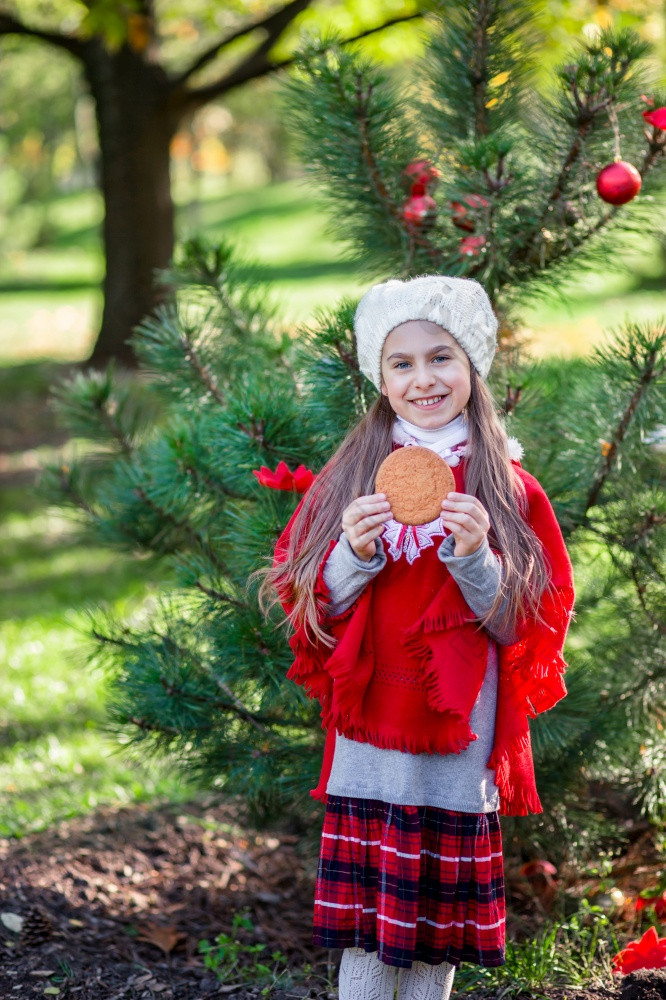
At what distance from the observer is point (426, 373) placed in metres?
2.04

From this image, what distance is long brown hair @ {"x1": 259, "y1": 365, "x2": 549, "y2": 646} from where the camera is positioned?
2025mm

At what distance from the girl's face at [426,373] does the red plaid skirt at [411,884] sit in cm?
82

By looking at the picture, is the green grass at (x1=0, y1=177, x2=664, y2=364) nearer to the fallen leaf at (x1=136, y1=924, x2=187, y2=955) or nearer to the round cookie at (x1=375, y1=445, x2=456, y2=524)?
Answer: the round cookie at (x1=375, y1=445, x2=456, y2=524)

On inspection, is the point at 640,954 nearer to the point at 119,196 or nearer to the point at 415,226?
the point at 415,226

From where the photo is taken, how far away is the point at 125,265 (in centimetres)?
887

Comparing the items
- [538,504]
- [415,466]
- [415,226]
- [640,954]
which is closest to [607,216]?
[415,226]

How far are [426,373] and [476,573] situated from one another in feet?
1.40

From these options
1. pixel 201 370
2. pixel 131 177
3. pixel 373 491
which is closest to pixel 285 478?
pixel 373 491

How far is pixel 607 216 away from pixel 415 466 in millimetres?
1047

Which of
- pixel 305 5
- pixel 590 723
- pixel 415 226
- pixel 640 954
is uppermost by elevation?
pixel 305 5

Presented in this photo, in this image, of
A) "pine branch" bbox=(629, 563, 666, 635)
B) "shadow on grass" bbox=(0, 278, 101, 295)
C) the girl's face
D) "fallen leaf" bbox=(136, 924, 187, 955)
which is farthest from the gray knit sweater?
"shadow on grass" bbox=(0, 278, 101, 295)

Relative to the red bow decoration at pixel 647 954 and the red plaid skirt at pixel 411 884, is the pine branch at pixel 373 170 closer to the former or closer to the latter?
the red plaid skirt at pixel 411 884

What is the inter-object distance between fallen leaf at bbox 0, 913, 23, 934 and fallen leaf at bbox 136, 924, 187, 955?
1.11 ft

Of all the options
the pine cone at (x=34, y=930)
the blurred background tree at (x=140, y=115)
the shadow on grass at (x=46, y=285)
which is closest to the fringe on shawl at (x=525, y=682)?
the pine cone at (x=34, y=930)
